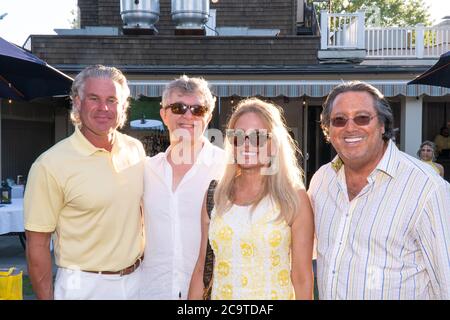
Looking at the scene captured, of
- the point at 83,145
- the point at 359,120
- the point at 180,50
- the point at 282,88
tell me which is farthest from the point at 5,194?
the point at 359,120

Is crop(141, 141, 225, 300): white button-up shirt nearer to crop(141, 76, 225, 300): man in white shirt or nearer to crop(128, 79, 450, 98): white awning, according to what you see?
crop(141, 76, 225, 300): man in white shirt

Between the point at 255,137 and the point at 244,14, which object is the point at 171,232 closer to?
the point at 255,137

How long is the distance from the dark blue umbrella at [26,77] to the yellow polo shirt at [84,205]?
98cm

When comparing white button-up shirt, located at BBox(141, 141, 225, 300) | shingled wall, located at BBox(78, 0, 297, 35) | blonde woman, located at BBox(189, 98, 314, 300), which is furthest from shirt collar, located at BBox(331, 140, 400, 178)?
shingled wall, located at BBox(78, 0, 297, 35)

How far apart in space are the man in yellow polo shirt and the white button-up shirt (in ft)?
0.27

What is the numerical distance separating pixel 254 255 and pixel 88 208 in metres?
0.94

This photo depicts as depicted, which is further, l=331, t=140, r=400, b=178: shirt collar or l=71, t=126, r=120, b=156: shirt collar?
l=71, t=126, r=120, b=156: shirt collar

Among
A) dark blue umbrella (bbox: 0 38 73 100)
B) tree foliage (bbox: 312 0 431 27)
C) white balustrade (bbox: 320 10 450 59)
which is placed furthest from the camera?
tree foliage (bbox: 312 0 431 27)

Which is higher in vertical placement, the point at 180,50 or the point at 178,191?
the point at 180,50

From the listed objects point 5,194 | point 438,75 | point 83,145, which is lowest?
point 5,194

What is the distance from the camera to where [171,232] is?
2.91m

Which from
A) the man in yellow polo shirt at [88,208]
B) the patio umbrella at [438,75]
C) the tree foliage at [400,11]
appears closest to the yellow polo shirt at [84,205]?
the man in yellow polo shirt at [88,208]

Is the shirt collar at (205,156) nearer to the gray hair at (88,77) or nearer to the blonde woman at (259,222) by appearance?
the blonde woman at (259,222)

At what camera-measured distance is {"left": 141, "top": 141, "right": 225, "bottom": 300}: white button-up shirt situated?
2.90 meters
